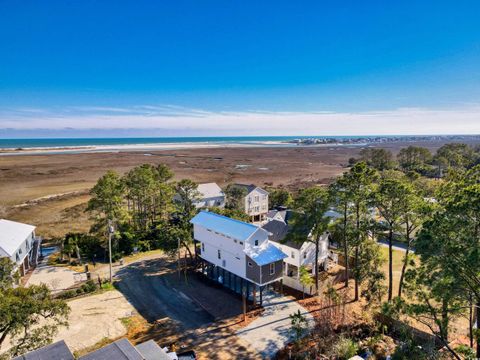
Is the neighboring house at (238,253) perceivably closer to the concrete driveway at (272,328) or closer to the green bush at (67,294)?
the concrete driveway at (272,328)

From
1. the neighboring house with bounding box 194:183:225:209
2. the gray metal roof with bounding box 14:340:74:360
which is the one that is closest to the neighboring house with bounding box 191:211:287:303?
the gray metal roof with bounding box 14:340:74:360

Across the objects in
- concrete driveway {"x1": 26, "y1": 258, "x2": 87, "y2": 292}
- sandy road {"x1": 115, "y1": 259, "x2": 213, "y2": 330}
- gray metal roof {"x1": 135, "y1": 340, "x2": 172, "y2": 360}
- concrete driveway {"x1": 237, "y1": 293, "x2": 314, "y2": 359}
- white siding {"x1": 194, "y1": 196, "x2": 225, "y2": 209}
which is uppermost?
white siding {"x1": 194, "y1": 196, "x2": 225, "y2": 209}

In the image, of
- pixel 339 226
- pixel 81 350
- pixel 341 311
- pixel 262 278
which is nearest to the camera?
pixel 81 350

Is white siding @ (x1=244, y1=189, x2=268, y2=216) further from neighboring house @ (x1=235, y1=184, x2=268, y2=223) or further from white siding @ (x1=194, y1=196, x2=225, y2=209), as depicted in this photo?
white siding @ (x1=194, y1=196, x2=225, y2=209)

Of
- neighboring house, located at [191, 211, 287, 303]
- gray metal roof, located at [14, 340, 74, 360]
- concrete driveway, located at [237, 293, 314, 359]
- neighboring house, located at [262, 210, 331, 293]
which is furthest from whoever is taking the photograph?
neighboring house, located at [262, 210, 331, 293]

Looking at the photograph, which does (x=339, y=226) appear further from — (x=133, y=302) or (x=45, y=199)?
(x=45, y=199)

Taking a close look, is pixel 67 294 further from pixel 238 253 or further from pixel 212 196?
pixel 212 196

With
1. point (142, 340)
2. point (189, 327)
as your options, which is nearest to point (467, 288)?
point (189, 327)

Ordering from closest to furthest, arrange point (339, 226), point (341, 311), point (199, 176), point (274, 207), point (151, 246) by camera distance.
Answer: point (341, 311) → point (339, 226) → point (151, 246) → point (274, 207) → point (199, 176)

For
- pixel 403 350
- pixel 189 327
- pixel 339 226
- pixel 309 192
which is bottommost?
pixel 189 327
